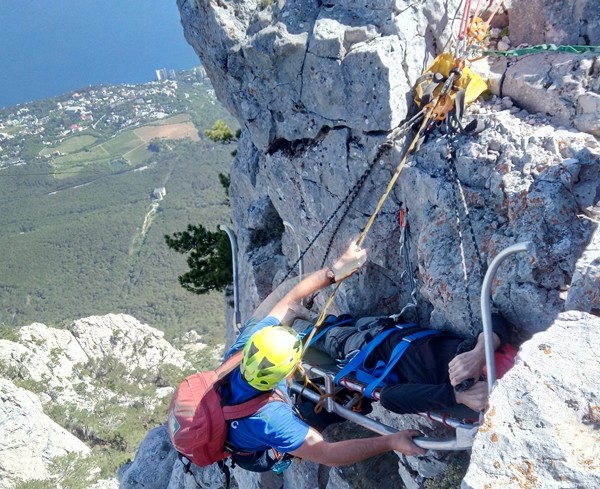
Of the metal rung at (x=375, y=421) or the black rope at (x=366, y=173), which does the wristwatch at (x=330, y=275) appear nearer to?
the metal rung at (x=375, y=421)

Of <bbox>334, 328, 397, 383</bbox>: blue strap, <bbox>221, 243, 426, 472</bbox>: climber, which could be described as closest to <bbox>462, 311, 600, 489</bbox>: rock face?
<bbox>221, 243, 426, 472</bbox>: climber

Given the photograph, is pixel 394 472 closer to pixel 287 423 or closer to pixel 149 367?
pixel 287 423

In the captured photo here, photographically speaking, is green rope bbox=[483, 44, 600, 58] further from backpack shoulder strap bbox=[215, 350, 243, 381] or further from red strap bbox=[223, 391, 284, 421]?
red strap bbox=[223, 391, 284, 421]

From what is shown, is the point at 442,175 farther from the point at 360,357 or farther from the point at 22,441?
the point at 22,441

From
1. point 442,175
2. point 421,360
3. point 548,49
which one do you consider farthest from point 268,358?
point 548,49

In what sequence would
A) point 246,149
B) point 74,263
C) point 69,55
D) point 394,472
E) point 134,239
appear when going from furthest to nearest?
1. point 69,55
2. point 134,239
3. point 74,263
4. point 246,149
5. point 394,472

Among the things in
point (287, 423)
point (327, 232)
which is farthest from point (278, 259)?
point (287, 423)
